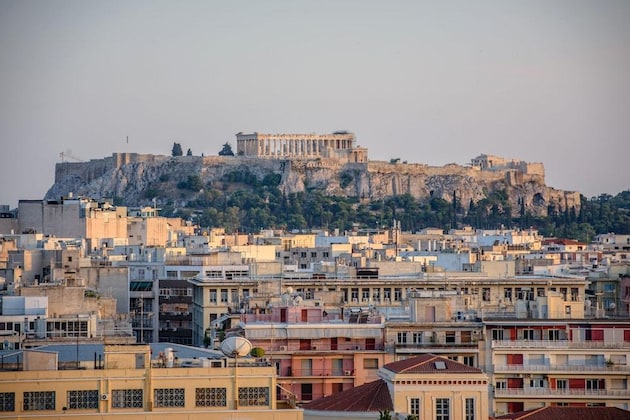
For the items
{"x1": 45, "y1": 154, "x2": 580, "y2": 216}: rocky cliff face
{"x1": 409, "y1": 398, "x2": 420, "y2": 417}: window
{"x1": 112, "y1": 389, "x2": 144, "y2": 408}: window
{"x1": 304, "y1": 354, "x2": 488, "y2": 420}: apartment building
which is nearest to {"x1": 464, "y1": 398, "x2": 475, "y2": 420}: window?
{"x1": 304, "y1": 354, "x2": 488, "y2": 420}: apartment building

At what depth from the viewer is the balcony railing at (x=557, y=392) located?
41.6m

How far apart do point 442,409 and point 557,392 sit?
5992 millimetres

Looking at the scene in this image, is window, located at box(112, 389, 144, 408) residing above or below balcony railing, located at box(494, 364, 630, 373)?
above

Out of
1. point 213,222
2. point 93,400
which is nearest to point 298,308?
point 93,400

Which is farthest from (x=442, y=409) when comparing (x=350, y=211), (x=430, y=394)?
(x=350, y=211)

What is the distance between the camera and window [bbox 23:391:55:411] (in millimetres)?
30953

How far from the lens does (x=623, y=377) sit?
41875 mm

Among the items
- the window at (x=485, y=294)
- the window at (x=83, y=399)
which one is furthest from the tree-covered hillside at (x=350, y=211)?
the window at (x=83, y=399)

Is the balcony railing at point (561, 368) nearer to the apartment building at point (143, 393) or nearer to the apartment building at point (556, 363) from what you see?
the apartment building at point (556, 363)

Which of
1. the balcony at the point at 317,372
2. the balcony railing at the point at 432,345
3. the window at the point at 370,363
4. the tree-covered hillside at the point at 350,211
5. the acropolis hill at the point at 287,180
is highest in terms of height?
the acropolis hill at the point at 287,180

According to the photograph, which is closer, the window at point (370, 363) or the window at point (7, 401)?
the window at point (7, 401)

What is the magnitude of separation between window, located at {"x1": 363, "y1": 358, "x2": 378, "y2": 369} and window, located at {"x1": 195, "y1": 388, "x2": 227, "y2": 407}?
11977mm

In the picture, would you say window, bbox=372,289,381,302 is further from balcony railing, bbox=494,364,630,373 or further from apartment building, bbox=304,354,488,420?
apartment building, bbox=304,354,488,420

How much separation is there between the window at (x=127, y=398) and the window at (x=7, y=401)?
1.43 m
